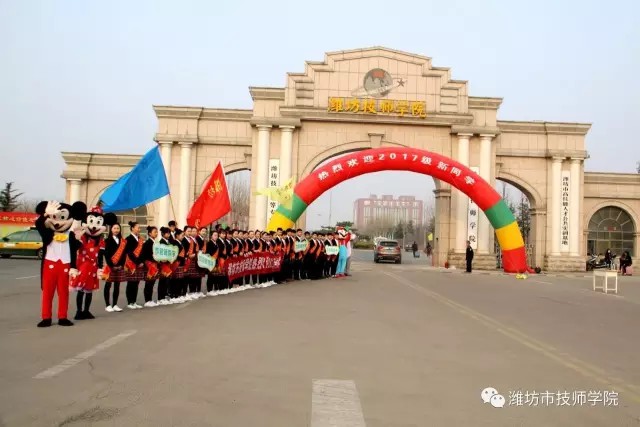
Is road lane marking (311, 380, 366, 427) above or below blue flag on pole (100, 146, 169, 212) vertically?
below

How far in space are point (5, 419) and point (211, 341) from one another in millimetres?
3309

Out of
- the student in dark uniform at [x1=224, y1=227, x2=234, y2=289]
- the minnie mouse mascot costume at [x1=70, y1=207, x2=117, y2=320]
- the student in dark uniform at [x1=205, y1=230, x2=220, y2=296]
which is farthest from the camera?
the student in dark uniform at [x1=224, y1=227, x2=234, y2=289]

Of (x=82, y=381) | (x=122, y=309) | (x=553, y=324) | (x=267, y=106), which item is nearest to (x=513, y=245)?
(x=267, y=106)

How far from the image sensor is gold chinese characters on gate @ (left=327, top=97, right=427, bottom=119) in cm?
2794

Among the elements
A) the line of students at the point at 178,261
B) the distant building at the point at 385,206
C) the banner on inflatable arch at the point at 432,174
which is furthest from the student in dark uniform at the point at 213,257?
the distant building at the point at 385,206

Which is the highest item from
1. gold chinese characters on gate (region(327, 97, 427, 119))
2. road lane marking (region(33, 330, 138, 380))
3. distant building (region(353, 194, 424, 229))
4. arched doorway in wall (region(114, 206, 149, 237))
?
distant building (region(353, 194, 424, 229))

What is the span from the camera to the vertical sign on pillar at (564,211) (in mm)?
29016

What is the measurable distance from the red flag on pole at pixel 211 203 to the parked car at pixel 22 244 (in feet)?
57.8

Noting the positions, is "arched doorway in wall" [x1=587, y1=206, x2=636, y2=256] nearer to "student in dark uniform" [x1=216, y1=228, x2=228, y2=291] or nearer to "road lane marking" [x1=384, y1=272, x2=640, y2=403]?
"road lane marking" [x1=384, y1=272, x2=640, y2=403]

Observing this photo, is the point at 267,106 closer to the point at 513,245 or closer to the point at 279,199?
the point at 279,199

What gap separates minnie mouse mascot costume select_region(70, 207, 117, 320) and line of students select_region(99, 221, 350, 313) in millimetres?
574

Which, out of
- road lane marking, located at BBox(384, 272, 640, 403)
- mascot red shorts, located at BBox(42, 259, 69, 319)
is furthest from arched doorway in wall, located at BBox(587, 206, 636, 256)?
mascot red shorts, located at BBox(42, 259, 69, 319)

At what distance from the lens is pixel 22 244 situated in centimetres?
2888

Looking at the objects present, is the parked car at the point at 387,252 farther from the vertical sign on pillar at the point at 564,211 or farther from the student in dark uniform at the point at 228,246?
the student in dark uniform at the point at 228,246
